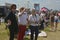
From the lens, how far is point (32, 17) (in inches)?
458

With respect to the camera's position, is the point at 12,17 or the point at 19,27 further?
the point at 19,27

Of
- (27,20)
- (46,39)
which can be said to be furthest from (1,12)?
(27,20)

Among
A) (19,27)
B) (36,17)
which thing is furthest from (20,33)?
(36,17)

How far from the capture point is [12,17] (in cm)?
1070

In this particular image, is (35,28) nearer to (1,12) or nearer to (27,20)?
(27,20)

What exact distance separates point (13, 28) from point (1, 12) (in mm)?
20528

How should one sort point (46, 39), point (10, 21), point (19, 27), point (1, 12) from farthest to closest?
point (1, 12) < point (46, 39) < point (19, 27) < point (10, 21)

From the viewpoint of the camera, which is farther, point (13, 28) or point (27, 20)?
point (27, 20)

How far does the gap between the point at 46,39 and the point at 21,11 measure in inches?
177

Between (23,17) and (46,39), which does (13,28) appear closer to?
(23,17)

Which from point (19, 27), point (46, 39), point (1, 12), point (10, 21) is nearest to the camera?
point (10, 21)

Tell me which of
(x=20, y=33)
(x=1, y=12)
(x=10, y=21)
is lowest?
(x=1, y=12)

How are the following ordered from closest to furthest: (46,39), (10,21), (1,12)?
(10,21) < (46,39) < (1,12)

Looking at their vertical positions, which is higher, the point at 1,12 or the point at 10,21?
the point at 10,21
